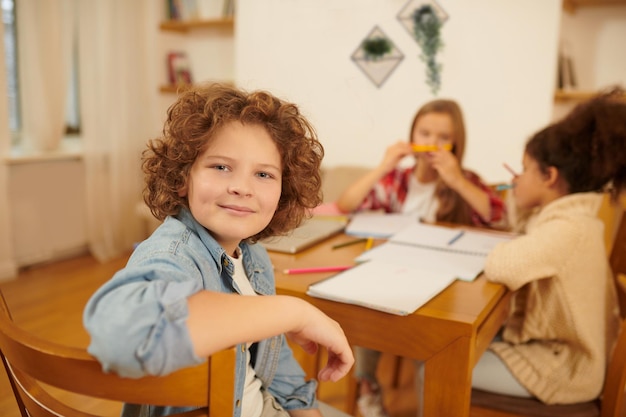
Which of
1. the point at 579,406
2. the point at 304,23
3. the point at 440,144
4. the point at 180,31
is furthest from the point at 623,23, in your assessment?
the point at 180,31

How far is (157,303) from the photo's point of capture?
478 mm

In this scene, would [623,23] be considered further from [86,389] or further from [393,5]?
[86,389]

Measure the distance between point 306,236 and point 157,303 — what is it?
2.74 feet

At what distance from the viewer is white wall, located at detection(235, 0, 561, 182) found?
1.56 meters

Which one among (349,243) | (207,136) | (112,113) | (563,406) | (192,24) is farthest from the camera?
(192,24)

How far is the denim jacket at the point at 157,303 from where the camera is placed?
0.46 metres

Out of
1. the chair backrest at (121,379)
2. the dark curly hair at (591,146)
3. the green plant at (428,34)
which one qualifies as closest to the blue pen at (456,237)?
the dark curly hair at (591,146)

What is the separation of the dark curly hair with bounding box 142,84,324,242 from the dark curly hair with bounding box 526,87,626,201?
67cm

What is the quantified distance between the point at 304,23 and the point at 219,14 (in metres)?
1.69

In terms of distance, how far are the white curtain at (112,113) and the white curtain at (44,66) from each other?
10 centimetres

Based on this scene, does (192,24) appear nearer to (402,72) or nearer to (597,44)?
(402,72)

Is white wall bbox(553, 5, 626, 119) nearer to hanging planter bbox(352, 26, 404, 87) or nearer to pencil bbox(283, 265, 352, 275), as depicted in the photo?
hanging planter bbox(352, 26, 404, 87)

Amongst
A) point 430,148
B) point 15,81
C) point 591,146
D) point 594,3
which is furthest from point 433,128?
point 15,81

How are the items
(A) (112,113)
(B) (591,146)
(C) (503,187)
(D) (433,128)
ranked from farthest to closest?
(A) (112,113) → (D) (433,128) → (C) (503,187) → (B) (591,146)
